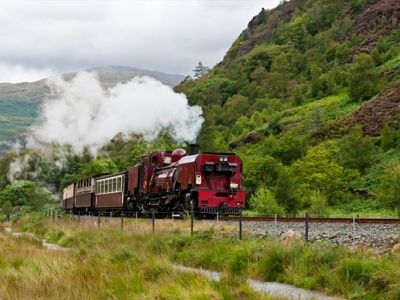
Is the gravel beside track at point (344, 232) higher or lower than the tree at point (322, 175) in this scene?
lower

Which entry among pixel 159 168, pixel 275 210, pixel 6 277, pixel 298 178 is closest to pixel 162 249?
pixel 6 277

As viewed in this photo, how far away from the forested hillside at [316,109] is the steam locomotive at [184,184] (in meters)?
7.38

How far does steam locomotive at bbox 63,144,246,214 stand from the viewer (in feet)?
90.6

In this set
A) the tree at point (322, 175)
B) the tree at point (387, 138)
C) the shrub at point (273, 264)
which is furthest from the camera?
the tree at point (387, 138)

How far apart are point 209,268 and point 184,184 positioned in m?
13.2

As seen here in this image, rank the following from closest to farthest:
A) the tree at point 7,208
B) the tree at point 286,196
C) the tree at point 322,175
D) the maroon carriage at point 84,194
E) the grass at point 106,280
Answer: the grass at point 106,280 < the tree at point 286,196 < the maroon carriage at point 84,194 < the tree at point 322,175 < the tree at point 7,208

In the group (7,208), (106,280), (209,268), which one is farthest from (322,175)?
(106,280)

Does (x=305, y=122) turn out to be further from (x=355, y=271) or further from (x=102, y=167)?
(x=355, y=271)

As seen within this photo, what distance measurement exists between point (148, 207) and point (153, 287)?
2248cm

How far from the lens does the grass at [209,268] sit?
10492mm

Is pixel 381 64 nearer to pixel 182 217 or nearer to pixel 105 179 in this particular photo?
pixel 105 179

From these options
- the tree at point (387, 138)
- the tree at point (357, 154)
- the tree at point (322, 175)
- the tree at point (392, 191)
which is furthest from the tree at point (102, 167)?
the tree at point (392, 191)

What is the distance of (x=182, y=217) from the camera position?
27.8 meters

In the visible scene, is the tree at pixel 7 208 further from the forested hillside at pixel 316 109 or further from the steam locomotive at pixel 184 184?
the steam locomotive at pixel 184 184
